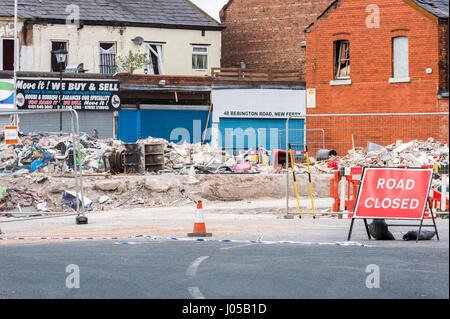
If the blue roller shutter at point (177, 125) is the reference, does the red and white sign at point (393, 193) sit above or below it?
below

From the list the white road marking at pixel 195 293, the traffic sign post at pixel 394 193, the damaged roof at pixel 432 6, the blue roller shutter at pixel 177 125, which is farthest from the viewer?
the blue roller shutter at pixel 177 125

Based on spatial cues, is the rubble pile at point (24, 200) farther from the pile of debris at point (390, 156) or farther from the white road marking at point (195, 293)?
the white road marking at point (195, 293)

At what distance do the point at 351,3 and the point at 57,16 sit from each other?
49.9 ft

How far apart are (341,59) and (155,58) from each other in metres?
10.8

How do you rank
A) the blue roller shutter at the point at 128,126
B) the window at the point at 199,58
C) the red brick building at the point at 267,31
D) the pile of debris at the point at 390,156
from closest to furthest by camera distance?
the pile of debris at the point at 390,156 < the blue roller shutter at the point at 128,126 < the window at the point at 199,58 < the red brick building at the point at 267,31

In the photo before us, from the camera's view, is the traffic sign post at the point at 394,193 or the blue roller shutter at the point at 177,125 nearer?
the traffic sign post at the point at 394,193

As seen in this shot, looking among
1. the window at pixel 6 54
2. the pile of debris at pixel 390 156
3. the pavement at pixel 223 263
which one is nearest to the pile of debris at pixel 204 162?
the pile of debris at pixel 390 156

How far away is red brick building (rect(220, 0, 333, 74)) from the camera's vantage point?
160ft

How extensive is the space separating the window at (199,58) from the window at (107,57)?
4.63m

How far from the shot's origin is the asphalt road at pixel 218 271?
7.69m

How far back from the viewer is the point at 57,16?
4472 centimetres

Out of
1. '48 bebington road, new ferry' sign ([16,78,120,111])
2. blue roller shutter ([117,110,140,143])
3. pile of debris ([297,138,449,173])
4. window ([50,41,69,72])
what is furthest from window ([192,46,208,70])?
pile of debris ([297,138,449,173])
